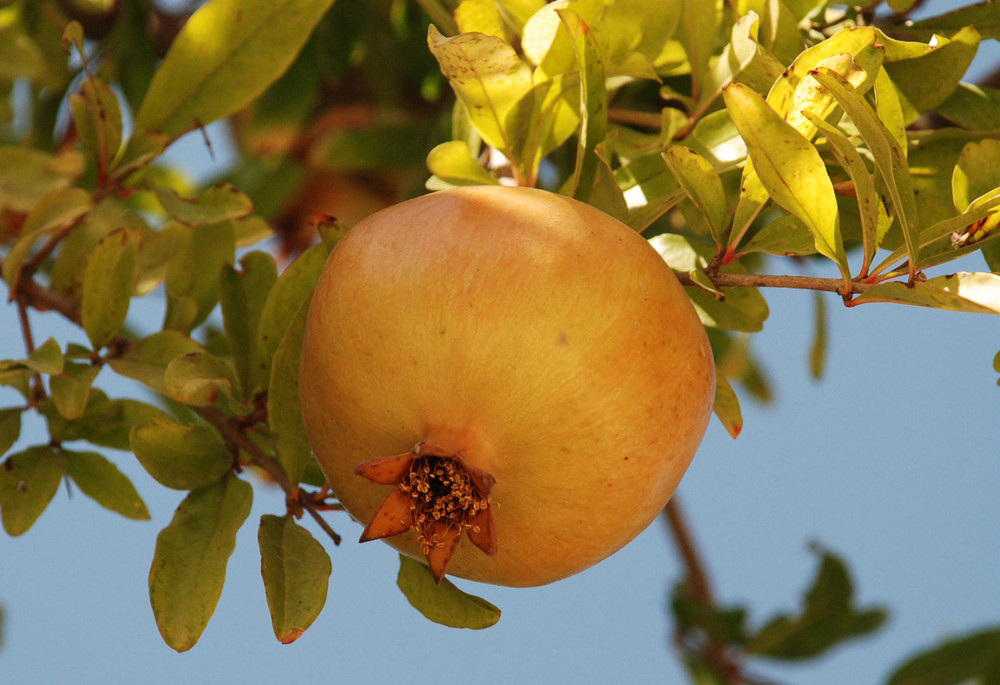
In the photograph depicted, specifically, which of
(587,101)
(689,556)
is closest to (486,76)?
(587,101)

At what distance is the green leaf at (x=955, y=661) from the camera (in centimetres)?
189

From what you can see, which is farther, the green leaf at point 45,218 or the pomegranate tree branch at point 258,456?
the green leaf at point 45,218

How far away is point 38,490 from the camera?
1173mm

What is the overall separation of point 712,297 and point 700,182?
8.7 inches

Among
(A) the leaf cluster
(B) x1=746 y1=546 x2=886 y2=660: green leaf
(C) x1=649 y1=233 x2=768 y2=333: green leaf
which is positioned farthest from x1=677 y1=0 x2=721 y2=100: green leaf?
(B) x1=746 y1=546 x2=886 y2=660: green leaf

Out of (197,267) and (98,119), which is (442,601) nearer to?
(197,267)

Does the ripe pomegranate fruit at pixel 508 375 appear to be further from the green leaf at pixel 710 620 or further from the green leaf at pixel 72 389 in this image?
the green leaf at pixel 710 620

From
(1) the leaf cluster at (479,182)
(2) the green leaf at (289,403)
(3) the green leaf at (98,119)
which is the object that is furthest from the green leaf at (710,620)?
(3) the green leaf at (98,119)

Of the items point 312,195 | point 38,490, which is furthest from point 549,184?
point 38,490

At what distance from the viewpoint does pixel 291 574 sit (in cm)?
97

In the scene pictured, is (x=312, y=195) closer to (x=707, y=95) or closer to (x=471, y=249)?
(x=707, y=95)

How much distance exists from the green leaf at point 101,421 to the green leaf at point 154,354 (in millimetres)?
77

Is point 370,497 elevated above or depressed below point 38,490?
above

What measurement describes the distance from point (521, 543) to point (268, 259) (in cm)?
60
